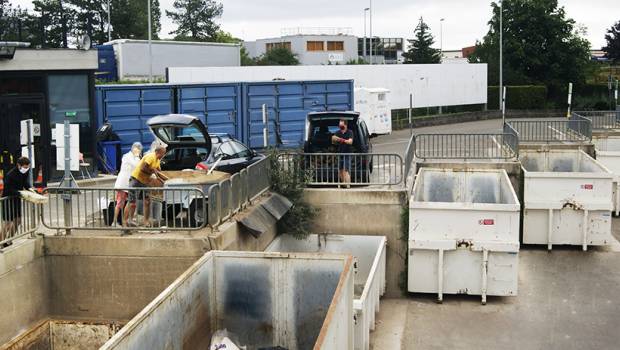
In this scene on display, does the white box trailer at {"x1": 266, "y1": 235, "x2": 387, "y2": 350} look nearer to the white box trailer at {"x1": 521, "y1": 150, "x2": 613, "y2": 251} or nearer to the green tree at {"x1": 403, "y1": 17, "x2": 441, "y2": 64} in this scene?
the white box trailer at {"x1": 521, "y1": 150, "x2": 613, "y2": 251}

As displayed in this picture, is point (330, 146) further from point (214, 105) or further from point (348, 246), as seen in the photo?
point (214, 105)

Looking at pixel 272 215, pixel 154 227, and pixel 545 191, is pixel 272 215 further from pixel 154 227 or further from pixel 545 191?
pixel 545 191

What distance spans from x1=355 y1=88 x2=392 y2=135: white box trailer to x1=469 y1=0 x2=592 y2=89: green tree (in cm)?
2678

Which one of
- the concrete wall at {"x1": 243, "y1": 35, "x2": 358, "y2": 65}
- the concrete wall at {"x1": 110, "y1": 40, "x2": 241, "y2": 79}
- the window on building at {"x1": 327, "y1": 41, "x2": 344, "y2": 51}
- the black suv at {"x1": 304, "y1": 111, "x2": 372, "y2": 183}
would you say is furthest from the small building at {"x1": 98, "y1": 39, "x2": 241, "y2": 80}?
the window on building at {"x1": 327, "y1": 41, "x2": 344, "y2": 51}

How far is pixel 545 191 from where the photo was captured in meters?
18.2

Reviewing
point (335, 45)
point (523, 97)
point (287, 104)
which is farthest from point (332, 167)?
point (335, 45)

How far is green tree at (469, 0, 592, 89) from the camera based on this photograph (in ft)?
204

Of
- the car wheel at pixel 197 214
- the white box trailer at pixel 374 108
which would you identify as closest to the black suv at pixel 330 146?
the car wheel at pixel 197 214

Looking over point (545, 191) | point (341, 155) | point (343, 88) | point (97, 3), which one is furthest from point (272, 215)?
point (97, 3)

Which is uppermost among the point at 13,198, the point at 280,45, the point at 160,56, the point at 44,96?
the point at 280,45

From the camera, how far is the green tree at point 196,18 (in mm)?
98875

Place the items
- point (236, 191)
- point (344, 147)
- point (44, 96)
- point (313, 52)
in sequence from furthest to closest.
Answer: point (313, 52) → point (44, 96) → point (344, 147) → point (236, 191)

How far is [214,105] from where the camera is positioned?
24.6m

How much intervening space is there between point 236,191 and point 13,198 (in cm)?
370
